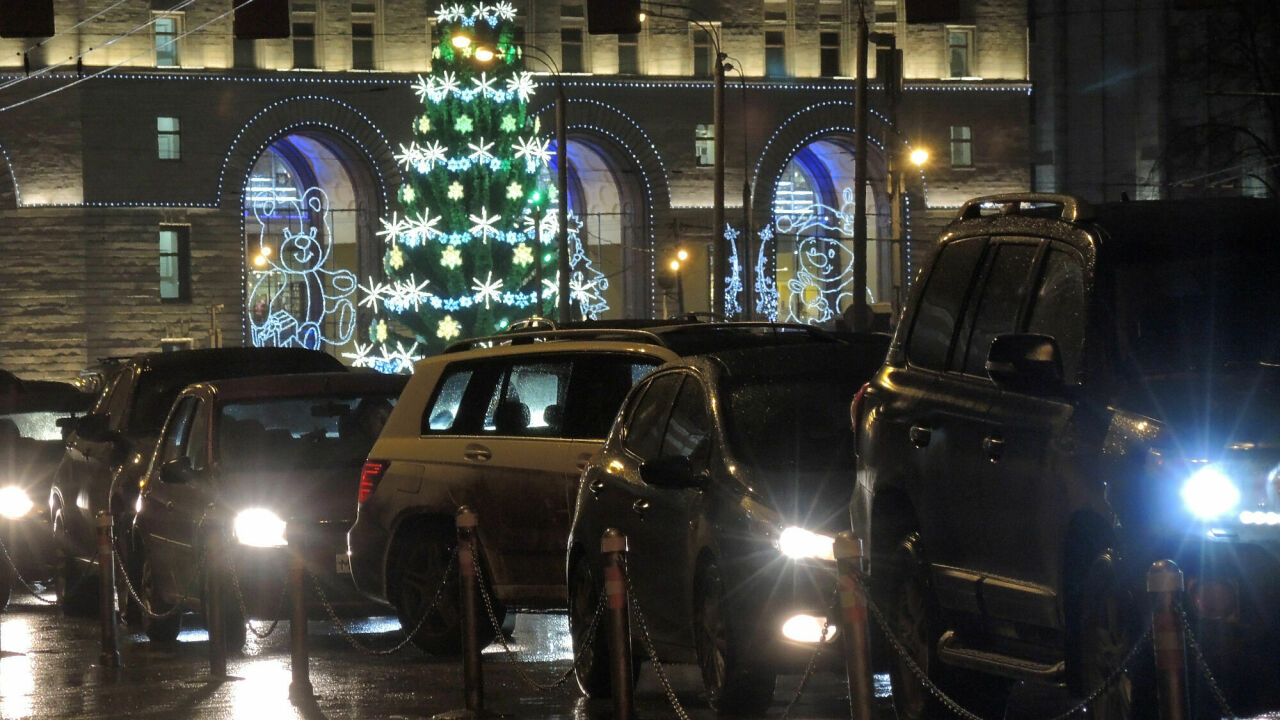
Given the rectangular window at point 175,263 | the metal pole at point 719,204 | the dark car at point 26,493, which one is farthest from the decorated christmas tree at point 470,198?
the dark car at point 26,493

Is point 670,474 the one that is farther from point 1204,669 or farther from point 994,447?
point 1204,669

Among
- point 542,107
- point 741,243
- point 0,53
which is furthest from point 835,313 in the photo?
point 0,53

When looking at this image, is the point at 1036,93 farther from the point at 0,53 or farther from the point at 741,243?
the point at 0,53

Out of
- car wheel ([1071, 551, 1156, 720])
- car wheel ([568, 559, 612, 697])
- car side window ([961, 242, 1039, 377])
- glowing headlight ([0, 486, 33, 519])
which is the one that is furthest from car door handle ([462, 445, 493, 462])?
glowing headlight ([0, 486, 33, 519])

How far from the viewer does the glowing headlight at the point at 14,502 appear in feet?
64.2

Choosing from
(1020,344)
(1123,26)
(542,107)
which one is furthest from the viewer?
(1123,26)

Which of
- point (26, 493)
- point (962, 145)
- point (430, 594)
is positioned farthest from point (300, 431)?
point (962, 145)

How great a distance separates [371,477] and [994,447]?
6.27m

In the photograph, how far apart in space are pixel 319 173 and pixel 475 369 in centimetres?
5758

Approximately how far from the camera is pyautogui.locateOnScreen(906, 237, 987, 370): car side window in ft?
30.6

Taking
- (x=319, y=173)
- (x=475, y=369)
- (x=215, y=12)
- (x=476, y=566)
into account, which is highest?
(x=215, y=12)

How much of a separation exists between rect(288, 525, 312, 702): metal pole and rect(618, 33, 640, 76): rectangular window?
5979 centimetres

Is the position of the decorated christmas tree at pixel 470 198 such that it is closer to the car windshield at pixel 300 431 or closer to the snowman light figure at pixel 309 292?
the snowman light figure at pixel 309 292

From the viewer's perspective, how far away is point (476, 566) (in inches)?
421
